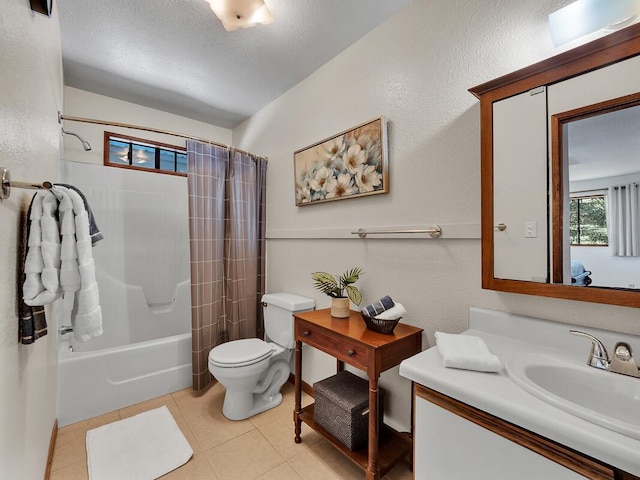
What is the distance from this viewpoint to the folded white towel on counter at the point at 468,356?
914mm

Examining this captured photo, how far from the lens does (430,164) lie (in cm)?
150

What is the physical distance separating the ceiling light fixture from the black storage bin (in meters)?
2.06

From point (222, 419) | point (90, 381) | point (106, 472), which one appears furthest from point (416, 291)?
point (90, 381)

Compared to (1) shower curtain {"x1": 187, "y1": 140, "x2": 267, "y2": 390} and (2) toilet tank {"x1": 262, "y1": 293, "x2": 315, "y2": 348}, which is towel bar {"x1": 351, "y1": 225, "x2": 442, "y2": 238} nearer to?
(2) toilet tank {"x1": 262, "y1": 293, "x2": 315, "y2": 348}

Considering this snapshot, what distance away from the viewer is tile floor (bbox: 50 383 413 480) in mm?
1465

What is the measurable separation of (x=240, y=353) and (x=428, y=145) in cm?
173

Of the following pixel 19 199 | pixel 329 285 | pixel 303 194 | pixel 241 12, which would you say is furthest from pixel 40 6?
pixel 329 285

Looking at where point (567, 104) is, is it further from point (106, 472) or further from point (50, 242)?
point (106, 472)

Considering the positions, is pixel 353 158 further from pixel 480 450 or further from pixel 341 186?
pixel 480 450

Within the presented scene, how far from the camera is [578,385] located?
930mm

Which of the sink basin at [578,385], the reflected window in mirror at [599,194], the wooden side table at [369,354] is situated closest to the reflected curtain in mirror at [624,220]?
the reflected window in mirror at [599,194]

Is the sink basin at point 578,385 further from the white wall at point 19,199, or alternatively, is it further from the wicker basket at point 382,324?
the white wall at point 19,199

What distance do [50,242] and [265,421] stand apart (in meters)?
1.62

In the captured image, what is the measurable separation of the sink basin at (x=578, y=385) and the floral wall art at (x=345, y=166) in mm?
1064
